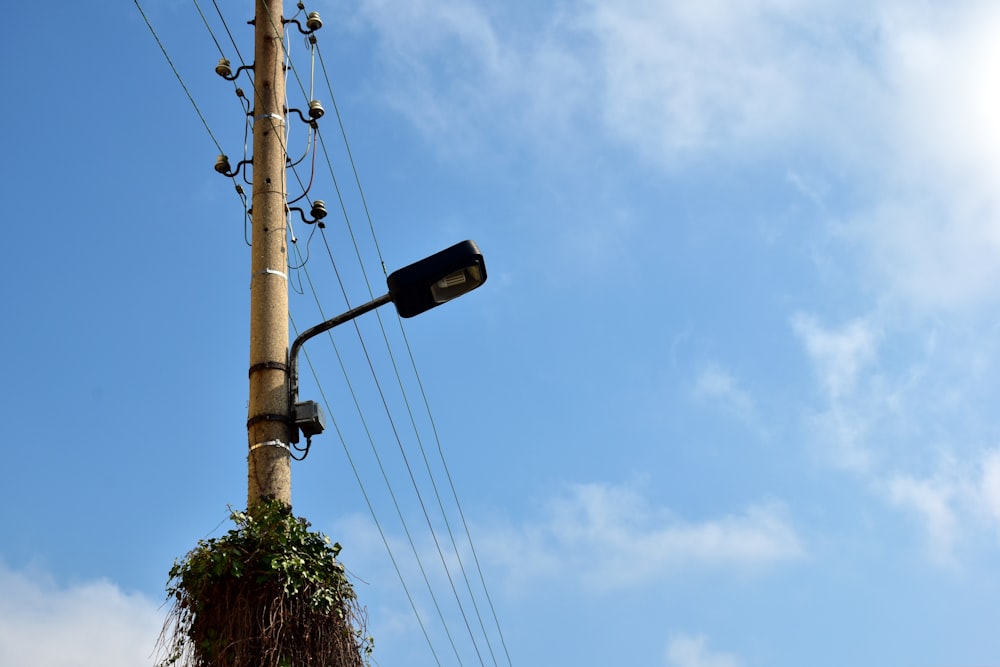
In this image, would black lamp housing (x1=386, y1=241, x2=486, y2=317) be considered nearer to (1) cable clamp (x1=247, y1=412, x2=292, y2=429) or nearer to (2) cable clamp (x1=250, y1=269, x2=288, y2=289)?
(2) cable clamp (x1=250, y1=269, x2=288, y2=289)

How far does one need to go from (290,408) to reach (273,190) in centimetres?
146

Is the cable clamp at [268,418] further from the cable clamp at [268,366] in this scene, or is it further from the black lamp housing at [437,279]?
the black lamp housing at [437,279]

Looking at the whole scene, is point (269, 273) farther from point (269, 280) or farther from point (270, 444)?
point (270, 444)

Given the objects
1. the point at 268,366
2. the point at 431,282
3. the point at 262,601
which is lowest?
the point at 262,601

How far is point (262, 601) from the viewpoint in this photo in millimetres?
5605

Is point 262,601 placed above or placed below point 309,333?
below

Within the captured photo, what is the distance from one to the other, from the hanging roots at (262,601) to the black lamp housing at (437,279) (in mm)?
1512

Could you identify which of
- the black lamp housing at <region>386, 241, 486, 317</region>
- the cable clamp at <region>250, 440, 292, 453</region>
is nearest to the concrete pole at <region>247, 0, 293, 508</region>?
the cable clamp at <region>250, 440, 292, 453</region>

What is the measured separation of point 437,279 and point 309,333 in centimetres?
80

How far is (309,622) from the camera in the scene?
18.7 feet

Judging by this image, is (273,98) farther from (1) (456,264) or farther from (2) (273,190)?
(1) (456,264)

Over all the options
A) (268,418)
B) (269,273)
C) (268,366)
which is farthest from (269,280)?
(268,418)

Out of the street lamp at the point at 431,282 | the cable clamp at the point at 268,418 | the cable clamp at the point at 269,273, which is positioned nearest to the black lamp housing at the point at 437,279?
the street lamp at the point at 431,282

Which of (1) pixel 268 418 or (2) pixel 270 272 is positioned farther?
(2) pixel 270 272
